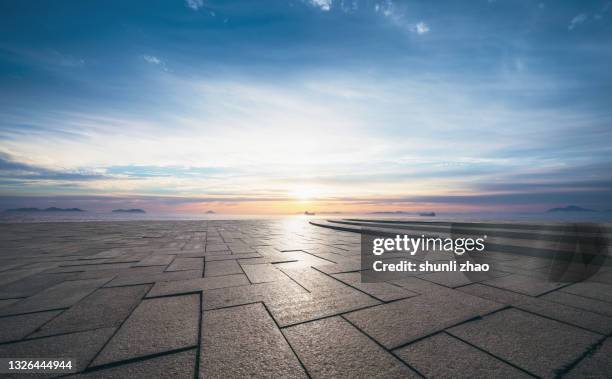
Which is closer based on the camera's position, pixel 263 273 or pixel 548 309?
pixel 548 309

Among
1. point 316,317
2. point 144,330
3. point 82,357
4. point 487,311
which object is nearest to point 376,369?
point 316,317

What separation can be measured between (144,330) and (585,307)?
438cm

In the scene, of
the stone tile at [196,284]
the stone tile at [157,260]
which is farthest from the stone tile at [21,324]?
the stone tile at [157,260]

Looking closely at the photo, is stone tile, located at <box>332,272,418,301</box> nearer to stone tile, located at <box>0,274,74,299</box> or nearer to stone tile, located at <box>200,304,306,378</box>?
stone tile, located at <box>200,304,306,378</box>

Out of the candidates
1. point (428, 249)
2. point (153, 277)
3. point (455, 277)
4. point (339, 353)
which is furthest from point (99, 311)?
point (428, 249)

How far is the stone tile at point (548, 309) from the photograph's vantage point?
2.16 m

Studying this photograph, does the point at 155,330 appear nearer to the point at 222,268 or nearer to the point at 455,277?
the point at 222,268

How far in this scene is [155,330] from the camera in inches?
82.4

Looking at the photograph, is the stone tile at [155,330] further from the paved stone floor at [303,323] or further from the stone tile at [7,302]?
the stone tile at [7,302]

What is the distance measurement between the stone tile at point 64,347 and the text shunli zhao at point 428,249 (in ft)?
11.9

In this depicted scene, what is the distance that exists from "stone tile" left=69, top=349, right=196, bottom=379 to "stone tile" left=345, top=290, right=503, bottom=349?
139 centimetres

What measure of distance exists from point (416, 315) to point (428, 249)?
4184 millimetres

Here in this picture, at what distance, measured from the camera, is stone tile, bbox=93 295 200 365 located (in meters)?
1.78

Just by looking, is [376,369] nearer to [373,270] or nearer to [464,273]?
[373,270]
